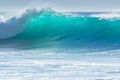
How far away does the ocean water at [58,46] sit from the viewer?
464 inches

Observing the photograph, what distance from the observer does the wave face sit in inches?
739

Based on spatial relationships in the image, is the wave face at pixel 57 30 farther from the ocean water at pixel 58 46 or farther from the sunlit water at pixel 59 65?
the sunlit water at pixel 59 65

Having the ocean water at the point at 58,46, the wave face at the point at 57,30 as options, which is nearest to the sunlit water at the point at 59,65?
the ocean water at the point at 58,46

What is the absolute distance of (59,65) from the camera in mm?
12734

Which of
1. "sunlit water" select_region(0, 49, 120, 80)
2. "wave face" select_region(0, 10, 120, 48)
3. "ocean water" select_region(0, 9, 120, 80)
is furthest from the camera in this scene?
"wave face" select_region(0, 10, 120, 48)

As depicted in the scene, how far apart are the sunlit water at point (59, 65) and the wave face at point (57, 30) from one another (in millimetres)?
2951

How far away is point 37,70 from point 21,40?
7980mm

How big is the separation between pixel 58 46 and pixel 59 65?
4671 mm

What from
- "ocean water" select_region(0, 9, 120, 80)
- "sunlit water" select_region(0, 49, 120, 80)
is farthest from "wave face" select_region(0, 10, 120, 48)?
"sunlit water" select_region(0, 49, 120, 80)

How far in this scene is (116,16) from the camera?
Answer: 914 inches

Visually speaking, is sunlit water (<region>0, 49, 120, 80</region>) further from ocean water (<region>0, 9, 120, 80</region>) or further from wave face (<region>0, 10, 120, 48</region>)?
wave face (<region>0, 10, 120, 48</region>)

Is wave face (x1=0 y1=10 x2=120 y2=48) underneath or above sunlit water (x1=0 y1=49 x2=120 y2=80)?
above

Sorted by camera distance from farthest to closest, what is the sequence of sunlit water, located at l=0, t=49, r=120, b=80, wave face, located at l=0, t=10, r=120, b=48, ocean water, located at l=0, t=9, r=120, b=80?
1. wave face, located at l=0, t=10, r=120, b=48
2. ocean water, located at l=0, t=9, r=120, b=80
3. sunlit water, located at l=0, t=49, r=120, b=80

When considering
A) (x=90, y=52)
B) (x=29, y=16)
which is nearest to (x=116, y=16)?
(x=29, y=16)
